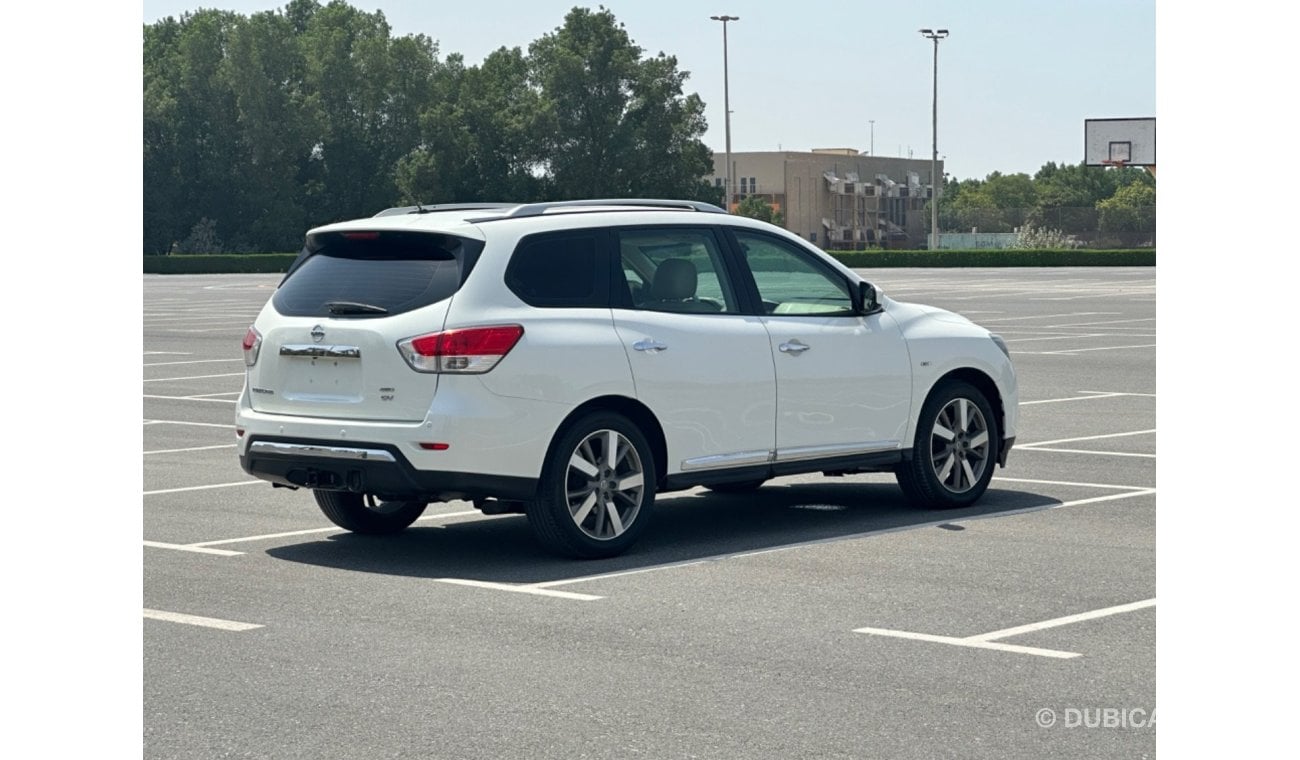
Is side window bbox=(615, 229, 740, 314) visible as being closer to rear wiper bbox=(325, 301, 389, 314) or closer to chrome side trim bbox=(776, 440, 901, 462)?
chrome side trim bbox=(776, 440, 901, 462)

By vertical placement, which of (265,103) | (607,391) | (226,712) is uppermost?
(265,103)

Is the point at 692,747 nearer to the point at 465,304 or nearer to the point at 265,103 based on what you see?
the point at 465,304

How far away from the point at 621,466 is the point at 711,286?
118 centimetres

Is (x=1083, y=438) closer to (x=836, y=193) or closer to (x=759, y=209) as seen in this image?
(x=759, y=209)

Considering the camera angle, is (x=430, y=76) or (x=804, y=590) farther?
(x=430, y=76)

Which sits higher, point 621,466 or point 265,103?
point 265,103

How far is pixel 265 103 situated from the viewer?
108938 mm

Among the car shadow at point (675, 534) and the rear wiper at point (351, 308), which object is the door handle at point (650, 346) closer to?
the car shadow at point (675, 534)

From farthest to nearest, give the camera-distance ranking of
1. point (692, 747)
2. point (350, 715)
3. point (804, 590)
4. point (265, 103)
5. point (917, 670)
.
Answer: point (265, 103) < point (804, 590) < point (917, 670) < point (350, 715) < point (692, 747)

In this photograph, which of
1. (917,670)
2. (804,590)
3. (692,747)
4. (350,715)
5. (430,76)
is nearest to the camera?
(692,747)

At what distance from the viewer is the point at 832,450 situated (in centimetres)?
1017

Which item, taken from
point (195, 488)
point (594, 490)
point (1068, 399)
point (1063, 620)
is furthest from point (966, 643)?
point (1068, 399)

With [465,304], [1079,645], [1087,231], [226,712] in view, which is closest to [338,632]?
[226,712]

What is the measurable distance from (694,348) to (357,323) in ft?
5.52
